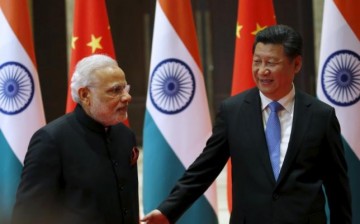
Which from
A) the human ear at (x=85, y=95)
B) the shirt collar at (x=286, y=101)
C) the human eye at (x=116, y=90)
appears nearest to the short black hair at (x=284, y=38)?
the shirt collar at (x=286, y=101)

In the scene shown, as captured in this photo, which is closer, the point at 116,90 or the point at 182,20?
the point at 116,90

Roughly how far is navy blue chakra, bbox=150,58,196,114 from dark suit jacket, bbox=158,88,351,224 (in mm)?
1862

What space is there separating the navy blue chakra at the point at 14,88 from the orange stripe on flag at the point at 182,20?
1114 mm

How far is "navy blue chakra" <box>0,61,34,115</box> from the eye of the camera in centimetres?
464

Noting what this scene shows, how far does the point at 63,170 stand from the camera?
2.46 metres

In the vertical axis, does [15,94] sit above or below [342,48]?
above

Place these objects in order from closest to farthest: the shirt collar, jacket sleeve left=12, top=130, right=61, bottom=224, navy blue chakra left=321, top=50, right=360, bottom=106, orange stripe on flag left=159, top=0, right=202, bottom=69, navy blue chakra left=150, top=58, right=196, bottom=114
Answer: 1. jacket sleeve left=12, top=130, right=61, bottom=224
2. the shirt collar
3. navy blue chakra left=321, top=50, right=360, bottom=106
4. navy blue chakra left=150, top=58, right=196, bottom=114
5. orange stripe on flag left=159, top=0, right=202, bottom=69

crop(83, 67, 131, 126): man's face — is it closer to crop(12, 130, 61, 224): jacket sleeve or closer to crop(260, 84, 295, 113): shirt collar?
crop(12, 130, 61, 224): jacket sleeve

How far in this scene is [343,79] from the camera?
4316 millimetres

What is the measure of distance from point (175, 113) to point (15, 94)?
3.78 ft

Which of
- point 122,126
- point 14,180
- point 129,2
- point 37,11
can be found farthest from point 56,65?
point 122,126

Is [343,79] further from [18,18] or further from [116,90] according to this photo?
[18,18]

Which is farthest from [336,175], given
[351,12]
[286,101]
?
A: [351,12]

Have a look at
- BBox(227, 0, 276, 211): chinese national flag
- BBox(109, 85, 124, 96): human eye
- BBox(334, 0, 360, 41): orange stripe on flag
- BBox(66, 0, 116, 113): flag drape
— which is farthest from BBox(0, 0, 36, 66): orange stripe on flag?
BBox(109, 85, 124, 96): human eye
